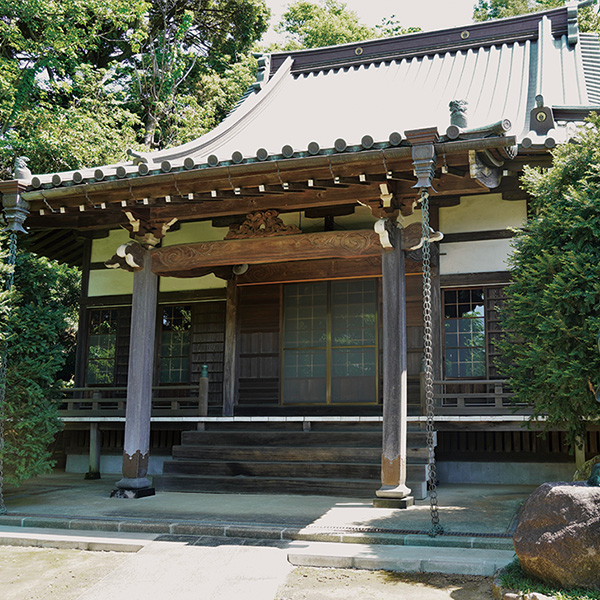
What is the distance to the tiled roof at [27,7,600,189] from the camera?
10.6m

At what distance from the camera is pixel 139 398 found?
887 cm

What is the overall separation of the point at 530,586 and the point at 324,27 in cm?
2464

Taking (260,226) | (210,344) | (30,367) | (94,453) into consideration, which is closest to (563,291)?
(260,226)

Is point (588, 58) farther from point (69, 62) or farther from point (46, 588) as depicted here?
point (69, 62)

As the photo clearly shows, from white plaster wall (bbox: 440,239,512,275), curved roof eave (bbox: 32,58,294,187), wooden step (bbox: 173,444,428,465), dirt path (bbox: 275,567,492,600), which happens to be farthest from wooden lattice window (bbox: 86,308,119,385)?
dirt path (bbox: 275,567,492,600)

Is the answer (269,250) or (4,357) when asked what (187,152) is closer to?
(269,250)

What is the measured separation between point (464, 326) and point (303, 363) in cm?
279

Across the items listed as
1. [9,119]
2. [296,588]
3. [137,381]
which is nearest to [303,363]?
[137,381]

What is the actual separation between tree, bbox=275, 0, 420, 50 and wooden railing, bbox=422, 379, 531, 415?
18.7 metres

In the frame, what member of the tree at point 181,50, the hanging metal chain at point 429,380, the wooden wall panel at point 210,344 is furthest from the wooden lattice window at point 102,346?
the tree at point 181,50

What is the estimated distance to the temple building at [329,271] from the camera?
796 cm

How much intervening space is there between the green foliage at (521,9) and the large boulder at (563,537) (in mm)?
17922

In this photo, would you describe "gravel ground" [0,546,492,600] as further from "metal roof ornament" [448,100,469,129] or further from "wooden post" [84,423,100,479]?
"wooden post" [84,423,100,479]

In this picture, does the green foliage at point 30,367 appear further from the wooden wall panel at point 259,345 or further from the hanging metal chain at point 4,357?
the wooden wall panel at point 259,345
